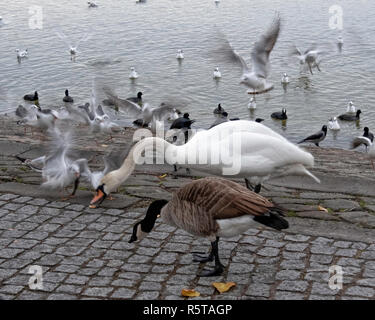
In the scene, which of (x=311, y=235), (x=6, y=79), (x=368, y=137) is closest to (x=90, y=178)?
(x=311, y=235)

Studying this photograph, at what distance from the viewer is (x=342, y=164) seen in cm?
1154


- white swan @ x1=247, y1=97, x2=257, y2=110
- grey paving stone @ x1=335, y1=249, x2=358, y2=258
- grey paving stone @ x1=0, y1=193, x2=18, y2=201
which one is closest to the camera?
grey paving stone @ x1=335, y1=249, x2=358, y2=258

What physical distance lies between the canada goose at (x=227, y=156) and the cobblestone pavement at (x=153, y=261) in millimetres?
793

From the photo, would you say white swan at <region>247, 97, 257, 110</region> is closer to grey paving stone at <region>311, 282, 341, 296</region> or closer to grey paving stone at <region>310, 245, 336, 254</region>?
grey paving stone at <region>310, 245, 336, 254</region>

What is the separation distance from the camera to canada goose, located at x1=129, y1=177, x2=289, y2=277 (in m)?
6.11

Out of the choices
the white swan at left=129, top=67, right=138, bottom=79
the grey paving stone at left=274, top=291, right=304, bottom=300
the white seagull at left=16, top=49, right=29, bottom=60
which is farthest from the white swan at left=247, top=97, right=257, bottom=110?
the grey paving stone at left=274, top=291, right=304, bottom=300

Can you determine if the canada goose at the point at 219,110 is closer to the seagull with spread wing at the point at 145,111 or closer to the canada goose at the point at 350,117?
the seagull with spread wing at the point at 145,111

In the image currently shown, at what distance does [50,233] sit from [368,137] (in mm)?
10381

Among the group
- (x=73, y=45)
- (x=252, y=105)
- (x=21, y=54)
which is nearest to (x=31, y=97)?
(x=21, y=54)

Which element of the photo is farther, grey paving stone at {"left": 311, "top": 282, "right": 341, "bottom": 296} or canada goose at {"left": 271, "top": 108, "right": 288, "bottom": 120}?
canada goose at {"left": 271, "top": 108, "right": 288, "bottom": 120}

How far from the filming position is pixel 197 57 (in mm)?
25094

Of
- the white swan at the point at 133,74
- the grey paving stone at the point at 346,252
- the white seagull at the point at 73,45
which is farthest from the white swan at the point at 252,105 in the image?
the grey paving stone at the point at 346,252

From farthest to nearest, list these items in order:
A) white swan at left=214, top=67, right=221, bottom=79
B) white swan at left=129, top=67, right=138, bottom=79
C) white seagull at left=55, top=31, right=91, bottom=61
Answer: white seagull at left=55, top=31, right=91, bottom=61 < white swan at left=129, top=67, right=138, bottom=79 < white swan at left=214, top=67, right=221, bottom=79

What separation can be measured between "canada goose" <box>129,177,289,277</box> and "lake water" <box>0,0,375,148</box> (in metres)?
8.04
